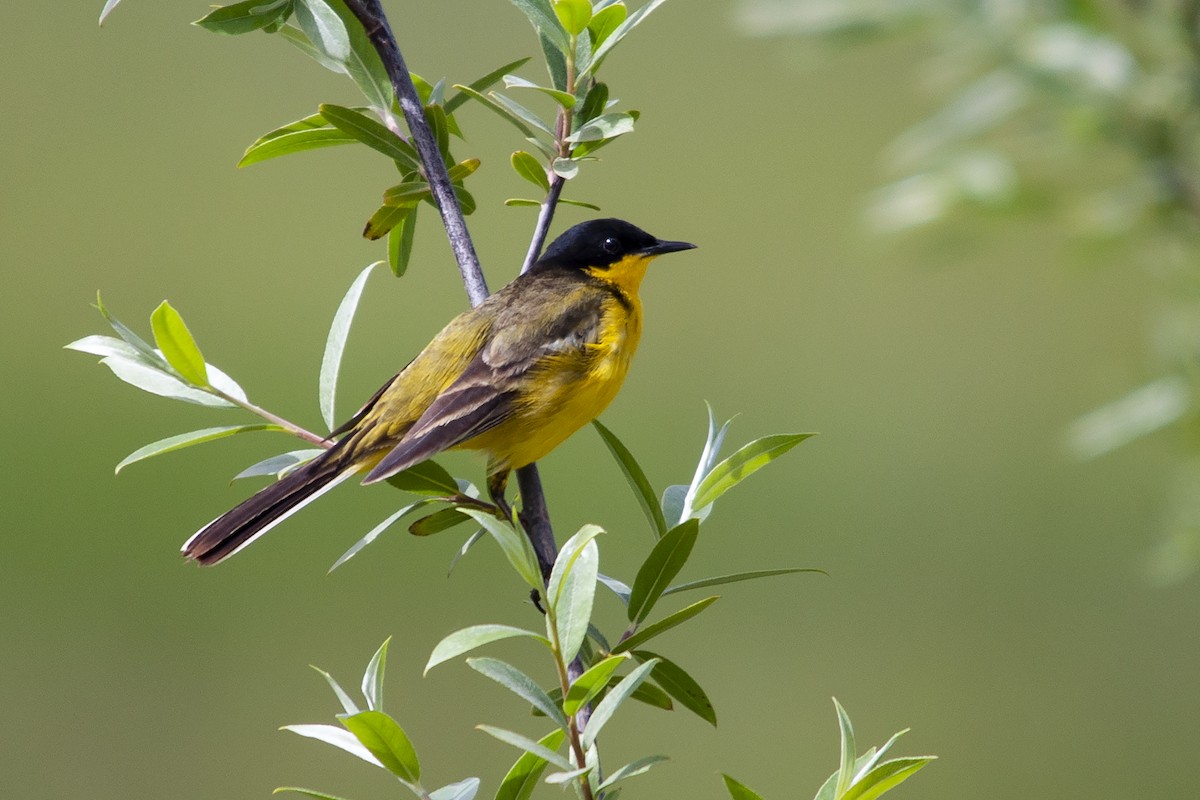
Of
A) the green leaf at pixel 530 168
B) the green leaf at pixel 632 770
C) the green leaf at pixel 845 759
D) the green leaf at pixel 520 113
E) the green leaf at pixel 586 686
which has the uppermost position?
the green leaf at pixel 520 113

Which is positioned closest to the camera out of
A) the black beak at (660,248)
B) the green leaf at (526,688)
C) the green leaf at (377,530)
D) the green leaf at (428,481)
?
the green leaf at (526,688)

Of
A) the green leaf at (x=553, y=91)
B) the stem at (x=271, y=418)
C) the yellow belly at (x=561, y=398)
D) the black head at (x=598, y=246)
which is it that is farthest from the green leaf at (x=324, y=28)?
the black head at (x=598, y=246)

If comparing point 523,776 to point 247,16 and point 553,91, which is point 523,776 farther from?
point 247,16

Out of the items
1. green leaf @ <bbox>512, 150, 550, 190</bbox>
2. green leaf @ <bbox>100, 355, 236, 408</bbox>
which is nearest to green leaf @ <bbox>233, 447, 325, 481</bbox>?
green leaf @ <bbox>100, 355, 236, 408</bbox>

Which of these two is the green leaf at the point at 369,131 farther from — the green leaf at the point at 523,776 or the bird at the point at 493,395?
the green leaf at the point at 523,776

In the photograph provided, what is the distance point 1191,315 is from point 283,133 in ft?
4.75

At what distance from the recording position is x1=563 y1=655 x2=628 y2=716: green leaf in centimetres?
122

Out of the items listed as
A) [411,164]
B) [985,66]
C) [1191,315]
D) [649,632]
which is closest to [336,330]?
[411,164]

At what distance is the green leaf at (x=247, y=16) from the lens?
1.68 meters

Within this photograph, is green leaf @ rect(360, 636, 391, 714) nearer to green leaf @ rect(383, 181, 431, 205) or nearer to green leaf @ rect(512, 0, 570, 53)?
green leaf @ rect(383, 181, 431, 205)

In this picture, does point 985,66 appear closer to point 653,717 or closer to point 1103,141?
point 1103,141

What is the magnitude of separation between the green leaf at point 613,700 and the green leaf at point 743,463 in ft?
Result: 1.02

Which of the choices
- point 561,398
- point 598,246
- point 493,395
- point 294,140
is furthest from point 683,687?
point 598,246

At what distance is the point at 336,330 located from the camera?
6.29ft
